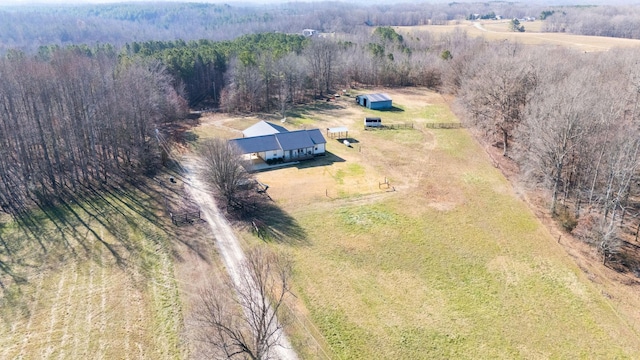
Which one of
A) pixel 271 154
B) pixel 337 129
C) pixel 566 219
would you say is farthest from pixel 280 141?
pixel 566 219

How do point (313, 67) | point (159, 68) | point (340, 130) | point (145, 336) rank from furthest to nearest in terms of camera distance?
point (313, 67), point (159, 68), point (340, 130), point (145, 336)

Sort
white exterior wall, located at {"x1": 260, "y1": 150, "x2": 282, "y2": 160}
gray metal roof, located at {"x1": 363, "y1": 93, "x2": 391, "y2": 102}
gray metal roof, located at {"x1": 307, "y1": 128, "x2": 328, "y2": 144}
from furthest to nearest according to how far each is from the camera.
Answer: gray metal roof, located at {"x1": 363, "y1": 93, "x2": 391, "y2": 102} → gray metal roof, located at {"x1": 307, "y1": 128, "x2": 328, "y2": 144} → white exterior wall, located at {"x1": 260, "y1": 150, "x2": 282, "y2": 160}

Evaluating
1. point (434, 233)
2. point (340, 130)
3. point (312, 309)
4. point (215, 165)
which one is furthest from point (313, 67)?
point (312, 309)

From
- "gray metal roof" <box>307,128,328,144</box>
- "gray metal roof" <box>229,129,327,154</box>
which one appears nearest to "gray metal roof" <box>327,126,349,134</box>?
"gray metal roof" <box>307,128,328,144</box>

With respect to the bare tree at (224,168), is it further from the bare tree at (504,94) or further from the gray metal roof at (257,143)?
the bare tree at (504,94)

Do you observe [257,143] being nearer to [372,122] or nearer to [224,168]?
[224,168]

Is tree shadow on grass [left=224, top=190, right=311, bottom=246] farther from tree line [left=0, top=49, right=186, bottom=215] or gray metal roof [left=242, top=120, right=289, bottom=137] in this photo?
tree line [left=0, top=49, right=186, bottom=215]

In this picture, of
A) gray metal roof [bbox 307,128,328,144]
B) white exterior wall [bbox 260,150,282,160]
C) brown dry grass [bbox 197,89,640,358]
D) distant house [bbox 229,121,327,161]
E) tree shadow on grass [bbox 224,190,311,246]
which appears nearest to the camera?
brown dry grass [bbox 197,89,640,358]

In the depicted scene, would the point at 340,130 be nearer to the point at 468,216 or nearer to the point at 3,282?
the point at 468,216
